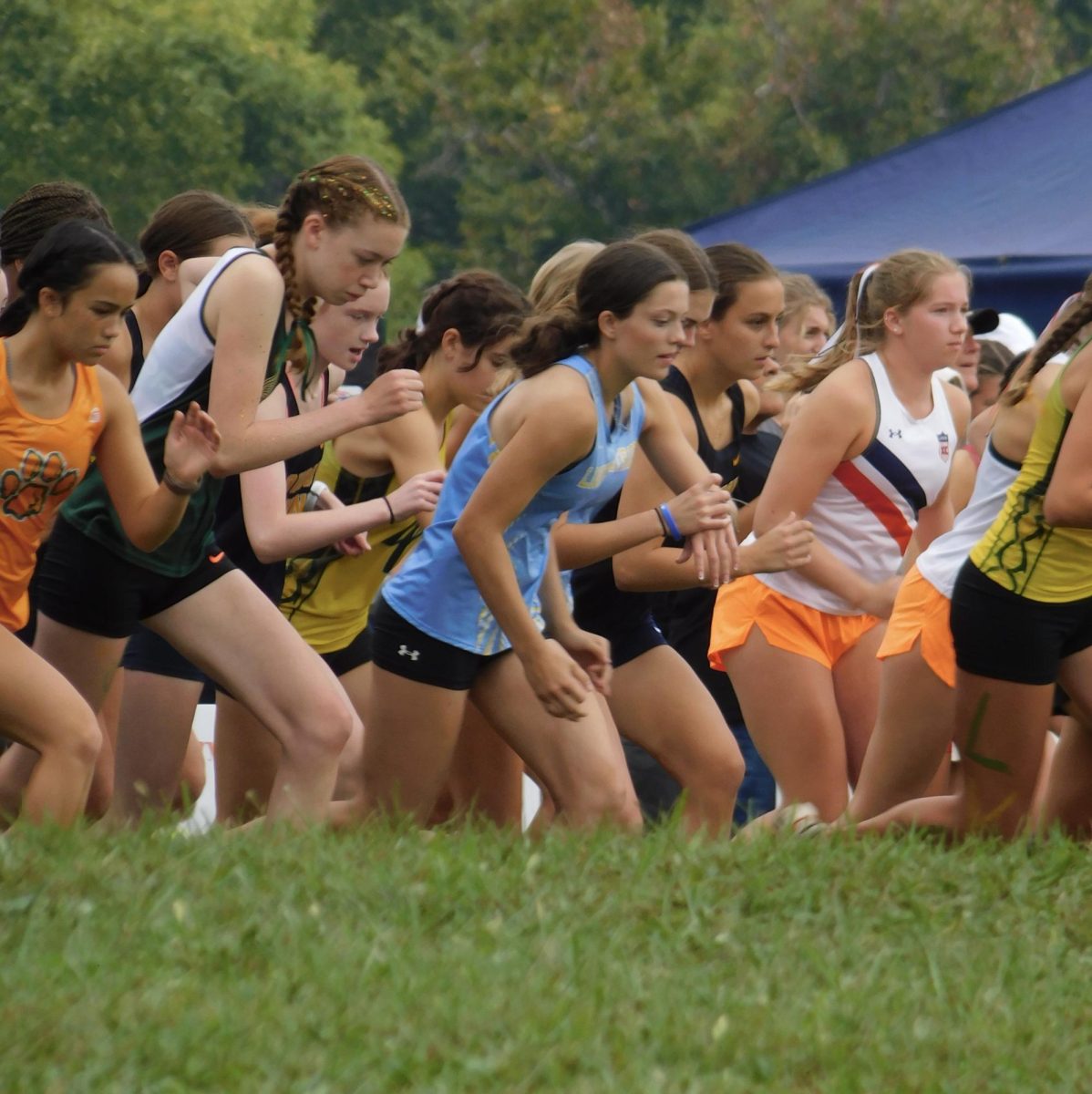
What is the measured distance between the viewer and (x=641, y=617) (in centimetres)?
648

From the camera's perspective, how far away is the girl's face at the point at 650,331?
18.5 ft

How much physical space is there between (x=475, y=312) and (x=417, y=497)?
1129mm

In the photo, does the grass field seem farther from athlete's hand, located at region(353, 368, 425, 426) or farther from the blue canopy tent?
the blue canopy tent

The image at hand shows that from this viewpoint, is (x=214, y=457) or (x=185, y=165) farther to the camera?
(x=185, y=165)

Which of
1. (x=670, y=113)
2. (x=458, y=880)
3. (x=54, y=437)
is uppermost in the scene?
(x=54, y=437)

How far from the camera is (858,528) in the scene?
261 inches

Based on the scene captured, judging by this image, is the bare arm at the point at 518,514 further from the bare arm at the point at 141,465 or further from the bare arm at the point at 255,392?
the bare arm at the point at 141,465

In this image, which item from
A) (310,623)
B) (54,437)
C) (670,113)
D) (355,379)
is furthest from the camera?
(670,113)

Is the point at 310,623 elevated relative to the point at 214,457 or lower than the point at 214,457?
lower

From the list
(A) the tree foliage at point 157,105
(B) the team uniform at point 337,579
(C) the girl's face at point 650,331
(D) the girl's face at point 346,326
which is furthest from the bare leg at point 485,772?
(A) the tree foliage at point 157,105

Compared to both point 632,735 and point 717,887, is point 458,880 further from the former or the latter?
point 632,735

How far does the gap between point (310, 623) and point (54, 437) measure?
184 centimetres

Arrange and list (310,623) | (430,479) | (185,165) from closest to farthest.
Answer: (430,479), (310,623), (185,165)

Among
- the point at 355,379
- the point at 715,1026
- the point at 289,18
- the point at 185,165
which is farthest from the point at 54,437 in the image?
the point at 289,18
